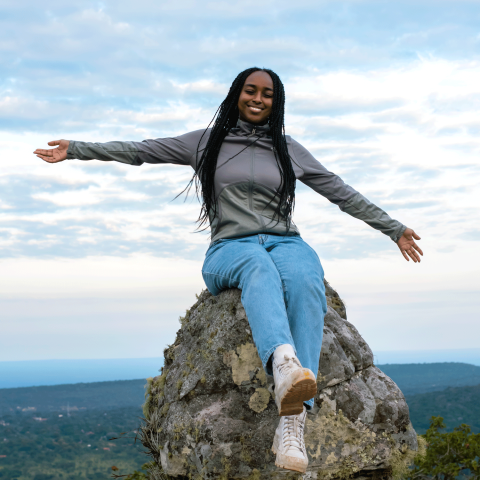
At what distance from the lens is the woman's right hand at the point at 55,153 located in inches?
195

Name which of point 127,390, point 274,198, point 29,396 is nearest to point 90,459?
point 127,390

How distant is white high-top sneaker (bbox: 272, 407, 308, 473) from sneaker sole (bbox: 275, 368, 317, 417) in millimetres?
304

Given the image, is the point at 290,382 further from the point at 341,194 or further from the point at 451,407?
the point at 451,407

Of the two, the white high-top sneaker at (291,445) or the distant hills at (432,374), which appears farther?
the distant hills at (432,374)

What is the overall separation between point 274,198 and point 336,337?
1.40 metres

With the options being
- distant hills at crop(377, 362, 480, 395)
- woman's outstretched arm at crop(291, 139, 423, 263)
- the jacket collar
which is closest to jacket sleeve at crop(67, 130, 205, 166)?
the jacket collar

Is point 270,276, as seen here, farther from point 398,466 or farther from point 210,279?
point 398,466

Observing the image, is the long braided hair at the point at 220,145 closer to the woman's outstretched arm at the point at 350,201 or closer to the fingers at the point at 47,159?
the woman's outstretched arm at the point at 350,201

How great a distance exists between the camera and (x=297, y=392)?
3674 mm

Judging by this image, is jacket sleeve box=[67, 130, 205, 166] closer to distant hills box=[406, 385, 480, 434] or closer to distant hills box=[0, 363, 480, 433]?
distant hills box=[406, 385, 480, 434]

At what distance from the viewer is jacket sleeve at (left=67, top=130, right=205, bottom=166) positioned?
500 cm

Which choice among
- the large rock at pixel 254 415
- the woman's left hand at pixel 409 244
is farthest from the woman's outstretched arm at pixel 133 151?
the woman's left hand at pixel 409 244

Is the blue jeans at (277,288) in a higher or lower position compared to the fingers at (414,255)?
lower

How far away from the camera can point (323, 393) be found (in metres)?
→ 4.80
